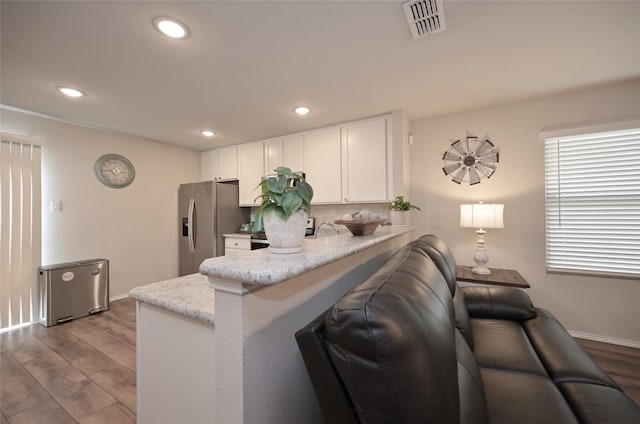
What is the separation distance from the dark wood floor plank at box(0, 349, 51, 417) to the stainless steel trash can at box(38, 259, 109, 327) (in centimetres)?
84

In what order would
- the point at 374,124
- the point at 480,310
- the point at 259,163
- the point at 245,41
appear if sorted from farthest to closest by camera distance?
the point at 259,163
the point at 374,124
the point at 480,310
the point at 245,41

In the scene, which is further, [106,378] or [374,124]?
[374,124]

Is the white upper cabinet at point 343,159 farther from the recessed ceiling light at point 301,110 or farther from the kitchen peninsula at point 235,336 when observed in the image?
the kitchen peninsula at point 235,336

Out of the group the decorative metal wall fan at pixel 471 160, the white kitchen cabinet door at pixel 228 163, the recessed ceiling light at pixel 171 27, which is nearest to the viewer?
the recessed ceiling light at pixel 171 27

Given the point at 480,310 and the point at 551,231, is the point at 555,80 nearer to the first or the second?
the point at 551,231

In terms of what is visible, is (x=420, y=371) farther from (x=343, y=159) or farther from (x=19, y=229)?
(x=19, y=229)

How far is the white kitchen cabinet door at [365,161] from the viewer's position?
9.50 ft

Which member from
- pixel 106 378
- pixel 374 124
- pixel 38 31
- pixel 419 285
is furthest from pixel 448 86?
pixel 106 378

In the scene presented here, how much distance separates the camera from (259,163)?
3867mm

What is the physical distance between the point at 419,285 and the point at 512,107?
113 inches

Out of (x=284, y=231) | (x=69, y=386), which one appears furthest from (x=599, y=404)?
(x=69, y=386)

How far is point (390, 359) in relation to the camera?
0.53m

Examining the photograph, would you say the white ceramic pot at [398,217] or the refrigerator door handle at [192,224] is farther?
the refrigerator door handle at [192,224]

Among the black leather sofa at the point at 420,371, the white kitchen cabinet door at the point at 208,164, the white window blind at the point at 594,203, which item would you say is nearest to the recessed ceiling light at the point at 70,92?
the white kitchen cabinet door at the point at 208,164
